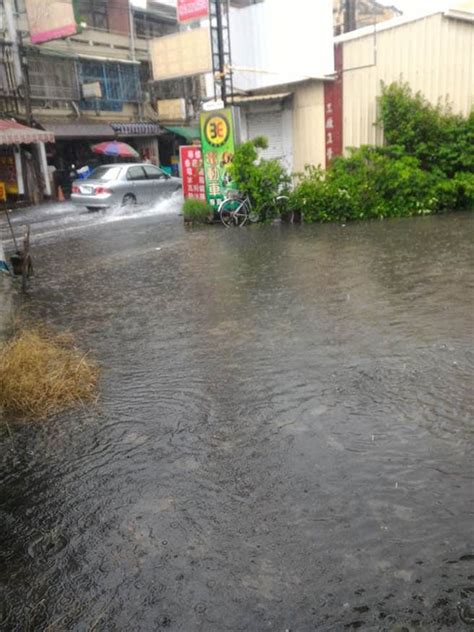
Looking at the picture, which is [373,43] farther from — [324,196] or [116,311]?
[116,311]

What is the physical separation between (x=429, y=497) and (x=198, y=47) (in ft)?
68.9

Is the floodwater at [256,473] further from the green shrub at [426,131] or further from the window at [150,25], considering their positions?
the window at [150,25]

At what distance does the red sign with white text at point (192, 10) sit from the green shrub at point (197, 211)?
294 inches

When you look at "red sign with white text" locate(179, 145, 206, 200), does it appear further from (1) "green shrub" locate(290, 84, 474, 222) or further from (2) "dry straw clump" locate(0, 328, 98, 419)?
(2) "dry straw clump" locate(0, 328, 98, 419)

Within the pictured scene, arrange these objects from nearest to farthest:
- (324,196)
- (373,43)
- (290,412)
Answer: (290,412), (324,196), (373,43)

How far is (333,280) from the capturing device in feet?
26.8

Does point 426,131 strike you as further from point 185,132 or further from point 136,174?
point 185,132

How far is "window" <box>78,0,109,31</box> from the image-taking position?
87.2 ft

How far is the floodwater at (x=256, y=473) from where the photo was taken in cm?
259

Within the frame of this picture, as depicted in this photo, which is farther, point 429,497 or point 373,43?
point 373,43

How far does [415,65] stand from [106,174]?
9913mm

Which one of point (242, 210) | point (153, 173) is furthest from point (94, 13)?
point (242, 210)

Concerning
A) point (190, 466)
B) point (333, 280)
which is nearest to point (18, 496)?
point (190, 466)

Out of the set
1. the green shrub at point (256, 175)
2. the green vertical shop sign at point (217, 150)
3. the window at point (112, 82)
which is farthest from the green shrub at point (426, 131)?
the window at point (112, 82)
